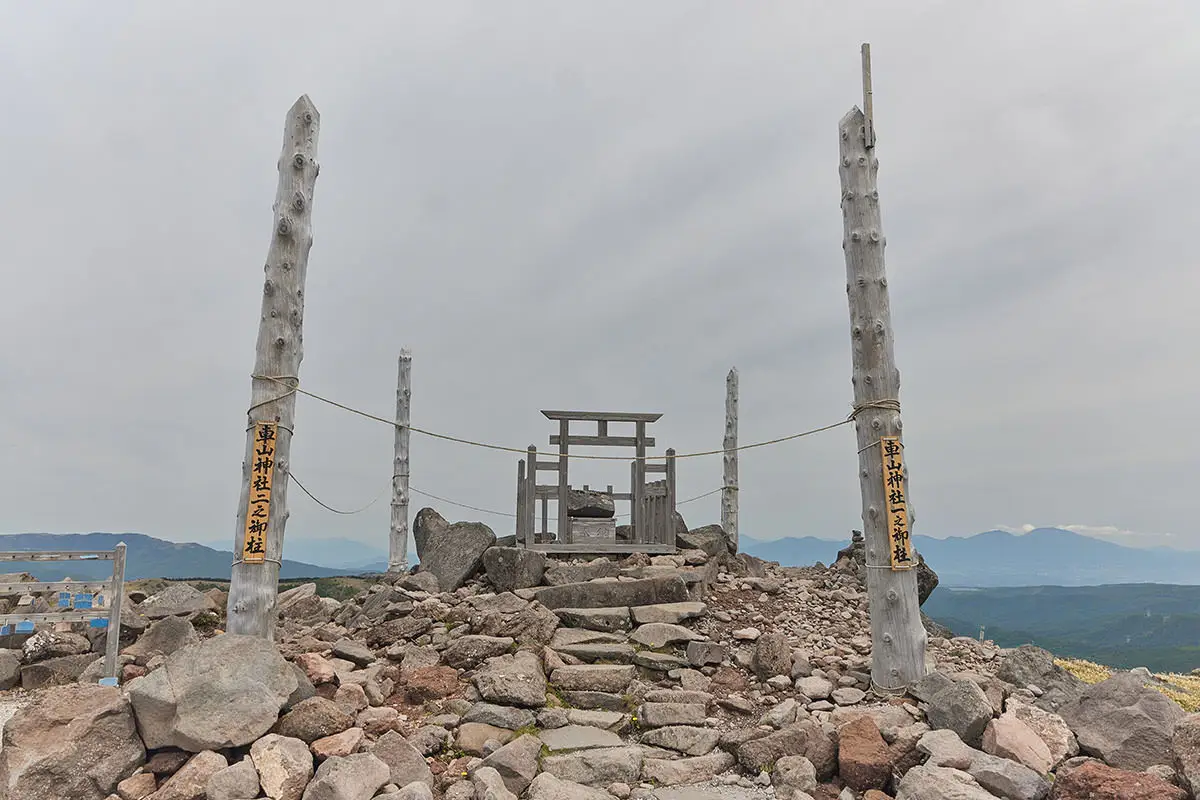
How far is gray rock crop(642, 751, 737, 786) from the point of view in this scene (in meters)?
6.41

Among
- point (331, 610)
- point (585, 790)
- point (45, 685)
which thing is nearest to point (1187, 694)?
point (585, 790)

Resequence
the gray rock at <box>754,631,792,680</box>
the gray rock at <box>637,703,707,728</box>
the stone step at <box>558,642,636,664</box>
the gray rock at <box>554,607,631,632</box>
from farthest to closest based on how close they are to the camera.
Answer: the gray rock at <box>554,607,631,632</box> < the stone step at <box>558,642,636,664</box> < the gray rock at <box>754,631,792,680</box> < the gray rock at <box>637,703,707,728</box>

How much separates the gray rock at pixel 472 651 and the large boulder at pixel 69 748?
3.28m

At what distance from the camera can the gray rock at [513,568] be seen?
1127 centimetres

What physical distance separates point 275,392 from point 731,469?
1296 cm

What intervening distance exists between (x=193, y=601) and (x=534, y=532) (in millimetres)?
5717

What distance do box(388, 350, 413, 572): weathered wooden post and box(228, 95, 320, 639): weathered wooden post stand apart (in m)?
9.23

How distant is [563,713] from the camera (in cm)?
748

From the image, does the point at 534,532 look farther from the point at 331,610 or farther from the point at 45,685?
the point at 45,685

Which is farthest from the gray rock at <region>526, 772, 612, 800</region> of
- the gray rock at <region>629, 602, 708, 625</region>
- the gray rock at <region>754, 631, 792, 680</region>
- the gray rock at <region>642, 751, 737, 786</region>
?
the gray rock at <region>629, 602, 708, 625</region>

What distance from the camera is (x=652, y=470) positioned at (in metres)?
14.6

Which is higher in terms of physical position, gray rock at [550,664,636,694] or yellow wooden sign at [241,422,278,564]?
yellow wooden sign at [241,422,278,564]

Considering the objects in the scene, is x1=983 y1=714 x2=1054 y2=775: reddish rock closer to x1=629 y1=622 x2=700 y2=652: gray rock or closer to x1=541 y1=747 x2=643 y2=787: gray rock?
x1=541 y1=747 x2=643 y2=787: gray rock

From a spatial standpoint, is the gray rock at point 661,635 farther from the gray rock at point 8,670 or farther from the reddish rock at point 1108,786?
the gray rock at point 8,670
